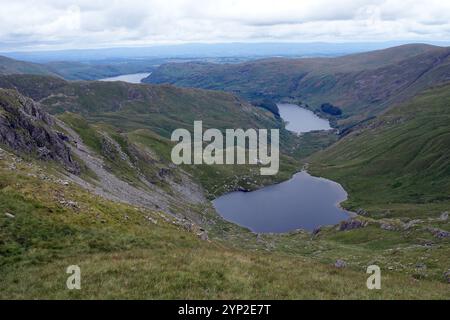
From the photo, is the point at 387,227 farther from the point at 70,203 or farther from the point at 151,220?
the point at 70,203

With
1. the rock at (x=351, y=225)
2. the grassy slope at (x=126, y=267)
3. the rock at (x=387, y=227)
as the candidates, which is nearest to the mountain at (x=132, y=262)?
the grassy slope at (x=126, y=267)

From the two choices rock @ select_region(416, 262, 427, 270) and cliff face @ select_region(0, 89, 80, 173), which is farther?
cliff face @ select_region(0, 89, 80, 173)

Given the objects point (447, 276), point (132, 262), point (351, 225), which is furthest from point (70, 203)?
point (351, 225)

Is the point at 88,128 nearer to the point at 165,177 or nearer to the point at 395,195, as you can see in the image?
the point at 165,177

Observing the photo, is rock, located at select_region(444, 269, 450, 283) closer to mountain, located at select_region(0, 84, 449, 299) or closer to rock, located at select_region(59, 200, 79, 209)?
mountain, located at select_region(0, 84, 449, 299)

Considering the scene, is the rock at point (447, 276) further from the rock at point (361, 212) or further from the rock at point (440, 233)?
the rock at point (361, 212)

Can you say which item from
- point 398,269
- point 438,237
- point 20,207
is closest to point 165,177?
point 438,237

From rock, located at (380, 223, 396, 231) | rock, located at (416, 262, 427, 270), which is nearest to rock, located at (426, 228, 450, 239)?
rock, located at (380, 223, 396, 231)
